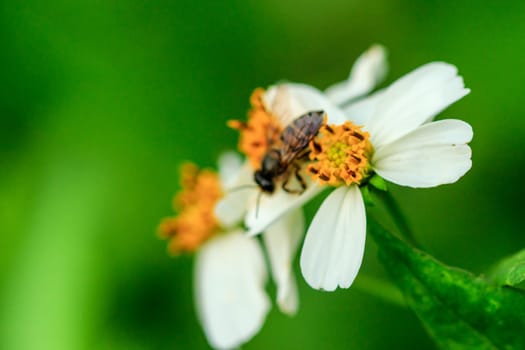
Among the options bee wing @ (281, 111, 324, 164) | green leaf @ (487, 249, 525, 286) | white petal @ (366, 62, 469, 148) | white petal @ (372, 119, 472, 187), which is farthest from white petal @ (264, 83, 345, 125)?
green leaf @ (487, 249, 525, 286)

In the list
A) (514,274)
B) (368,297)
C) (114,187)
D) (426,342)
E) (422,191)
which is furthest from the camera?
(114,187)

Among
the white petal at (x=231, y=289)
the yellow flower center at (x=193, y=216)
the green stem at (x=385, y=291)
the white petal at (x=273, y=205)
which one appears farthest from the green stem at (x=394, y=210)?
the yellow flower center at (x=193, y=216)

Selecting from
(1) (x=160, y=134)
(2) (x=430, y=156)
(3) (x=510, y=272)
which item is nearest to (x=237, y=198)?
(2) (x=430, y=156)

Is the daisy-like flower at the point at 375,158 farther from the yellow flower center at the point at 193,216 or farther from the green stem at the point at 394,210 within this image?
the yellow flower center at the point at 193,216

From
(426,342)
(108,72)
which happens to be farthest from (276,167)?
(108,72)

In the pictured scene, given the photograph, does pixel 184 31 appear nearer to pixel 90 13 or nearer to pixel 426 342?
pixel 90 13
